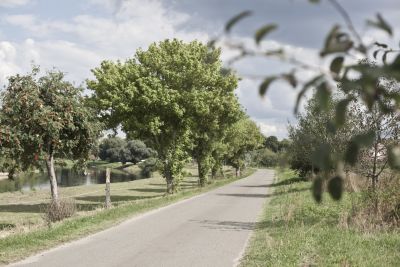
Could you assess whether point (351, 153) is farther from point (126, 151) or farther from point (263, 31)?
point (126, 151)

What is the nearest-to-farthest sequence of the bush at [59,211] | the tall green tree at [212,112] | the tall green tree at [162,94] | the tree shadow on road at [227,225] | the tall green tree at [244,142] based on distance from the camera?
the tree shadow on road at [227,225] < the bush at [59,211] < the tall green tree at [162,94] < the tall green tree at [212,112] < the tall green tree at [244,142]

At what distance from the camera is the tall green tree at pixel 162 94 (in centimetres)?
2903

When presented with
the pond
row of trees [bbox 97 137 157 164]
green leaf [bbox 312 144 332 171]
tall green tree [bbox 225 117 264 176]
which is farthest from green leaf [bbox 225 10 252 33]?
row of trees [bbox 97 137 157 164]

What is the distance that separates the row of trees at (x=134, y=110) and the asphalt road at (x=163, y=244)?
4.82 meters

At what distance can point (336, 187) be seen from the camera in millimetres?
1655

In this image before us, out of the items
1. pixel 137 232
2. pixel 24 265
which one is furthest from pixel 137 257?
pixel 137 232

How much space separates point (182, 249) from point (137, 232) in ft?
9.46

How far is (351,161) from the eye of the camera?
5.62ft

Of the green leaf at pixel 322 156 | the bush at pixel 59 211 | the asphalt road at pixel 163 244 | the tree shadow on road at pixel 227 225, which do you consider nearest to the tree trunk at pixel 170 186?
the asphalt road at pixel 163 244

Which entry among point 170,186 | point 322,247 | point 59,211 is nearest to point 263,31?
point 322,247

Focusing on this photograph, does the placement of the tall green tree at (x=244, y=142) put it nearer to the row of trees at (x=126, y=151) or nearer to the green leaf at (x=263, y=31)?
the row of trees at (x=126, y=151)

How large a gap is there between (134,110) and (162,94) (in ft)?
6.85

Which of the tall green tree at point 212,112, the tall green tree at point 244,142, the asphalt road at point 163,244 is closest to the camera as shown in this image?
the asphalt road at point 163,244

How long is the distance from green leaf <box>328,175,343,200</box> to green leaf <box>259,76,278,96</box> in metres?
0.37
